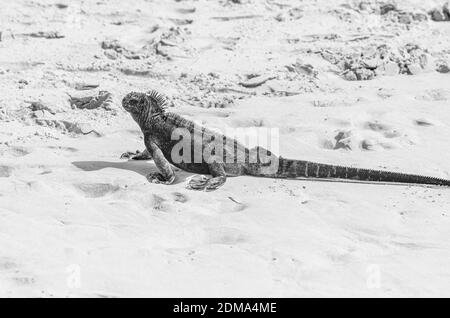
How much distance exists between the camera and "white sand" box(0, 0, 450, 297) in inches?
186

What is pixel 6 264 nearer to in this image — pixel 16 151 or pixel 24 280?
pixel 24 280

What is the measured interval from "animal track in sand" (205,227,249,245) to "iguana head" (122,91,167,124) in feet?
6.78

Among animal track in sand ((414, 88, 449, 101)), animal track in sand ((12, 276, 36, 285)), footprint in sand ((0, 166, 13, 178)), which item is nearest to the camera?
animal track in sand ((12, 276, 36, 285))

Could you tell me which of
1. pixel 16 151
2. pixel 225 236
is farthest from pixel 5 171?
pixel 225 236

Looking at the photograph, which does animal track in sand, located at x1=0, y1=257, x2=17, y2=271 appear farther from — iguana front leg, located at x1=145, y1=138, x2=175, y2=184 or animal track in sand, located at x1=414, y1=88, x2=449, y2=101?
animal track in sand, located at x1=414, y1=88, x2=449, y2=101

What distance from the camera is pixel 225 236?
5395mm

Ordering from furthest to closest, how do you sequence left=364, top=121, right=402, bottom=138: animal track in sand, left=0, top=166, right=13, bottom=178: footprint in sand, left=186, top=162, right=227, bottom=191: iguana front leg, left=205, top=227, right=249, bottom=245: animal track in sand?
left=364, top=121, right=402, bottom=138: animal track in sand → left=0, top=166, right=13, bottom=178: footprint in sand → left=186, top=162, right=227, bottom=191: iguana front leg → left=205, top=227, right=249, bottom=245: animal track in sand

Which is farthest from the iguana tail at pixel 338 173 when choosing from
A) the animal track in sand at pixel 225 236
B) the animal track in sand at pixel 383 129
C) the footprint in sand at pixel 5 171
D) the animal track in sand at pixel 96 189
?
the footprint in sand at pixel 5 171

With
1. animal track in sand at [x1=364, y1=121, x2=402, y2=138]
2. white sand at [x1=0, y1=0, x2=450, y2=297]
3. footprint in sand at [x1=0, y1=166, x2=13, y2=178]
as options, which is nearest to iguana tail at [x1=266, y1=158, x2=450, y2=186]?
white sand at [x1=0, y1=0, x2=450, y2=297]

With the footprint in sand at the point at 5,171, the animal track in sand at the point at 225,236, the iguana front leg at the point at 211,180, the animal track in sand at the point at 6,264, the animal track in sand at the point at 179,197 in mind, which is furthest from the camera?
the footprint in sand at the point at 5,171

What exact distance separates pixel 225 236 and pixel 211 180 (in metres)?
1.34

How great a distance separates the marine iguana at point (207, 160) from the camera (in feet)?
22.1

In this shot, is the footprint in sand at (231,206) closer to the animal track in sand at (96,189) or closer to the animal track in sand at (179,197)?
the animal track in sand at (179,197)

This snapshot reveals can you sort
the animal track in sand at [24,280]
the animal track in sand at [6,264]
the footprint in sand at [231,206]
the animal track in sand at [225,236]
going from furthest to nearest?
1. the footprint in sand at [231,206]
2. the animal track in sand at [225,236]
3. the animal track in sand at [6,264]
4. the animal track in sand at [24,280]
